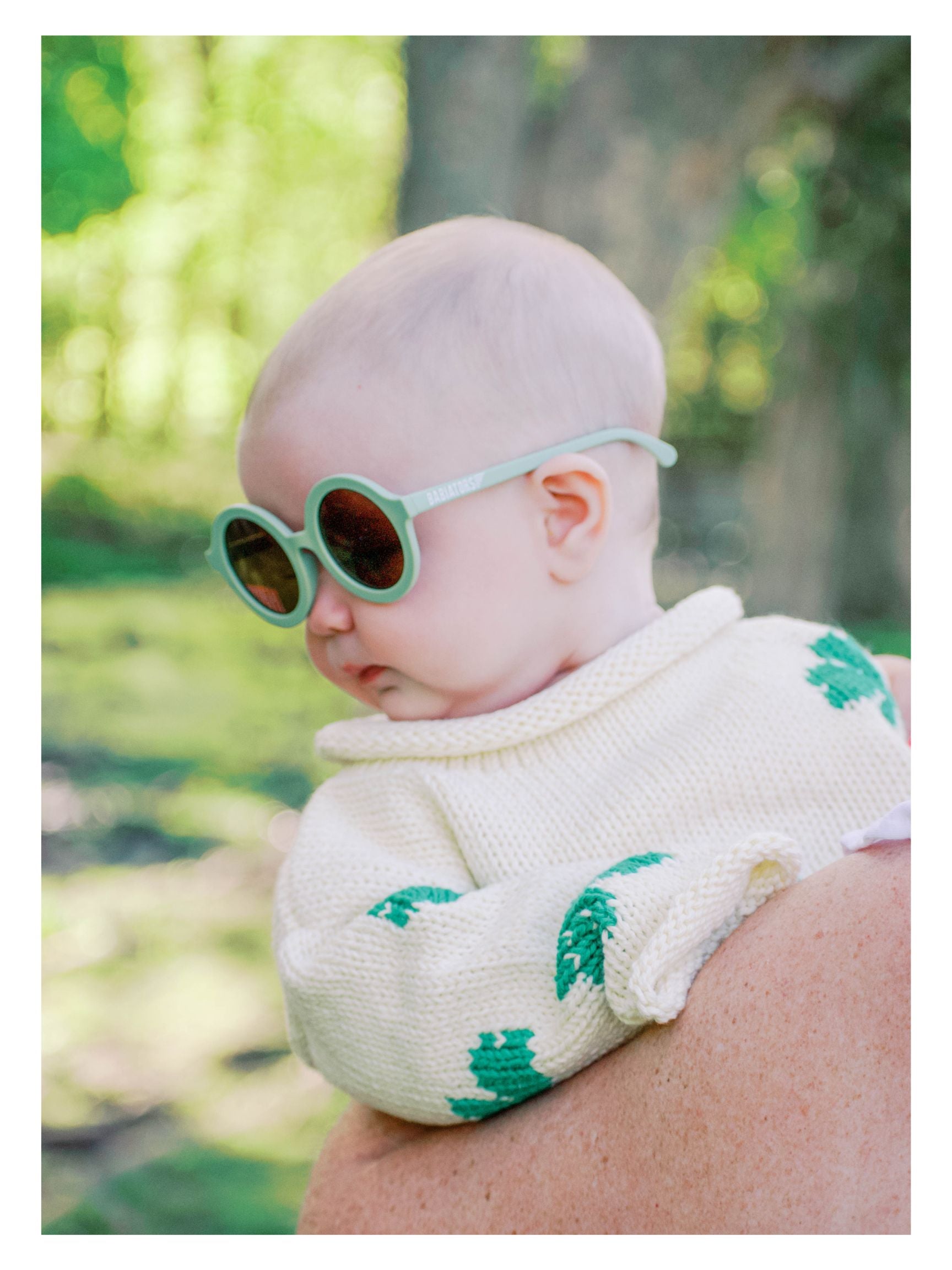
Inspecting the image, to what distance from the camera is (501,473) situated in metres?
1.47

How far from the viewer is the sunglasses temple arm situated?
143 cm

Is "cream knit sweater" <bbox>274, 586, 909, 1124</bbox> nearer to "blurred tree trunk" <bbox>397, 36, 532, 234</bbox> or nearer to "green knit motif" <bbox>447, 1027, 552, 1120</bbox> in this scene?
"green knit motif" <bbox>447, 1027, 552, 1120</bbox>

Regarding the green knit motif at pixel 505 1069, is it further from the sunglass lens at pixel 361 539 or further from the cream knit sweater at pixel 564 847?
the sunglass lens at pixel 361 539

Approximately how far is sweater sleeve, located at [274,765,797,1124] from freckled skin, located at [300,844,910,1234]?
0.14ft

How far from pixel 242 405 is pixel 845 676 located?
2.12 m

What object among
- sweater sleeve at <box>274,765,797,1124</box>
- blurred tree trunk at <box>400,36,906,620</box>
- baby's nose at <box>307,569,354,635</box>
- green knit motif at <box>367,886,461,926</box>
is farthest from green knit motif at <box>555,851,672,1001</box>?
blurred tree trunk at <box>400,36,906,620</box>

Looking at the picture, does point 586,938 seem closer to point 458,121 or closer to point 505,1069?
point 505,1069

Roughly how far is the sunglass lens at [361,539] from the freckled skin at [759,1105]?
24.7 inches

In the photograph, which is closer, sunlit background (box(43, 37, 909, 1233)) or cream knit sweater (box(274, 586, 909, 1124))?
cream knit sweater (box(274, 586, 909, 1124))

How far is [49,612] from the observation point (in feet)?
26.1

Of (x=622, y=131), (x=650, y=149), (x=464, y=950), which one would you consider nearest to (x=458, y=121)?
(x=622, y=131)

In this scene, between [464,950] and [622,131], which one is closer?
[464,950]

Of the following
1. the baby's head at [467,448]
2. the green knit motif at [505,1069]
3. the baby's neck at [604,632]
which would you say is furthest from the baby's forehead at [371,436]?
the green knit motif at [505,1069]

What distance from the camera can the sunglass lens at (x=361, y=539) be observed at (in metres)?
1.42
